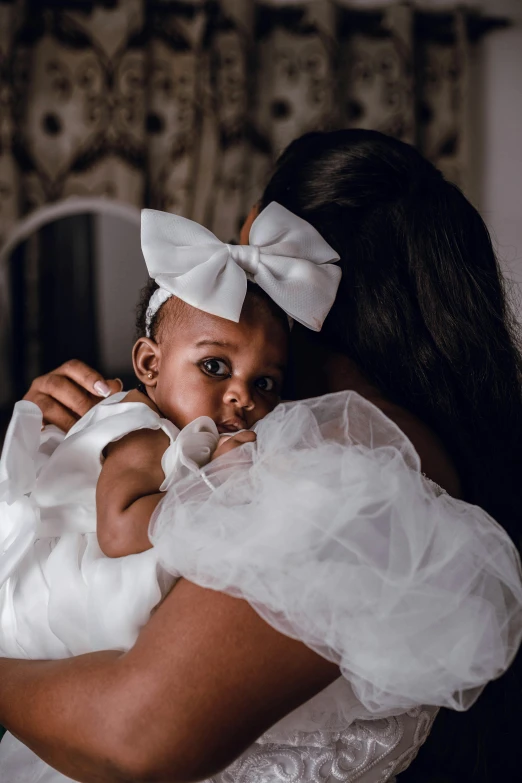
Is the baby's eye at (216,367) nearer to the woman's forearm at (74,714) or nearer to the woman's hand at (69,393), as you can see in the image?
the woman's hand at (69,393)

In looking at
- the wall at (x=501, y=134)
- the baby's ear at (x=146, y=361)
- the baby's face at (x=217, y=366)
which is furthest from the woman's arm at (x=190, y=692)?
the wall at (x=501, y=134)

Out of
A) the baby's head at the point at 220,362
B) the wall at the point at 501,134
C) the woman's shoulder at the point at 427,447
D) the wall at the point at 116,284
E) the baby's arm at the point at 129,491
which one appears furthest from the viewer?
the wall at the point at 501,134

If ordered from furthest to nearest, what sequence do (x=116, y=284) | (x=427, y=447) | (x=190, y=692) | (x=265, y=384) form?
(x=116, y=284) → (x=265, y=384) → (x=427, y=447) → (x=190, y=692)

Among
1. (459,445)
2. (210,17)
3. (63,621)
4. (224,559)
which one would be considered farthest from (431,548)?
(210,17)

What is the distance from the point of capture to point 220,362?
1.15m

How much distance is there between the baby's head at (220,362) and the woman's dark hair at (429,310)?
0.13 metres

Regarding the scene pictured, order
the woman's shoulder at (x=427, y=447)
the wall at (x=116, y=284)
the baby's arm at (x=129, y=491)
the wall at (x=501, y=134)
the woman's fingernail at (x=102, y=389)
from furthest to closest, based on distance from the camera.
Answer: the wall at (x=501, y=134)
the wall at (x=116, y=284)
the woman's fingernail at (x=102, y=389)
the woman's shoulder at (x=427, y=447)
the baby's arm at (x=129, y=491)

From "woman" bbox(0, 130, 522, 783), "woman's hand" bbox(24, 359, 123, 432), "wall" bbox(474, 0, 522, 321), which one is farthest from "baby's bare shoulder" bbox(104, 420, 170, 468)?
"wall" bbox(474, 0, 522, 321)

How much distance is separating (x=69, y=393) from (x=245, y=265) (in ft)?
1.43

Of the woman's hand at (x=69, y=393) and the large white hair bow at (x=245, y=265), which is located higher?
the large white hair bow at (x=245, y=265)

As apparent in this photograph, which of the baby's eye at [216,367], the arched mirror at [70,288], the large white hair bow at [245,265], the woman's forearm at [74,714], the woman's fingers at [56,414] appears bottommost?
the arched mirror at [70,288]

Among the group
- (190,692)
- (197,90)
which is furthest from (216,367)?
(197,90)

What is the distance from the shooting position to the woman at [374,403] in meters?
0.80

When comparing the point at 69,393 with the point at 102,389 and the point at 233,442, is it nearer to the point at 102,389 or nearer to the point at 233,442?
the point at 102,389
